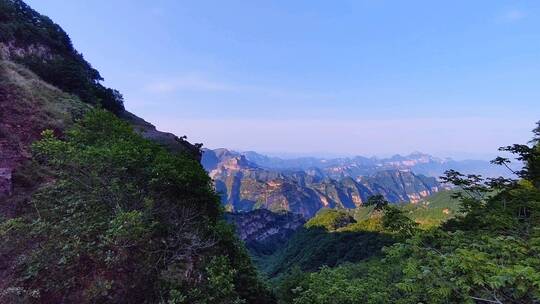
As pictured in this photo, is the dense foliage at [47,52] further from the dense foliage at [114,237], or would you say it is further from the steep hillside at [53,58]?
the dense foliage at [114,237]

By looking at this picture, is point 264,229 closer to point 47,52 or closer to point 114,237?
point 47,52

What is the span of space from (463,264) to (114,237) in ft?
30.2

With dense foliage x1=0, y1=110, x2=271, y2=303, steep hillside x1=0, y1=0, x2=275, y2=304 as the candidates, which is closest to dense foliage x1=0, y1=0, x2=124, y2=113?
steep hillside x1=0, y1=0, x2=275, y2=304

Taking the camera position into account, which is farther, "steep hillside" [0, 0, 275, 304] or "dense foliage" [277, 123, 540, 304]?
"steep hillside" [0, 0, 275, 304]

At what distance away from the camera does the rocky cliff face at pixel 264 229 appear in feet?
563

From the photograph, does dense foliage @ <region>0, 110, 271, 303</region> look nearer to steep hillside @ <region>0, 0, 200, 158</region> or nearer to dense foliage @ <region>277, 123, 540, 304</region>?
dense foliage @ <region>277, 123, 540, 304</region>

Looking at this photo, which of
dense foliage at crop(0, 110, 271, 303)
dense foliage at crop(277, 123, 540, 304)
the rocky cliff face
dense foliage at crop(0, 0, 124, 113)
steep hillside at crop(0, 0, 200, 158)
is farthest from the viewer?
the rocky cliff face

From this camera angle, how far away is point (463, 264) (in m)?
6.54

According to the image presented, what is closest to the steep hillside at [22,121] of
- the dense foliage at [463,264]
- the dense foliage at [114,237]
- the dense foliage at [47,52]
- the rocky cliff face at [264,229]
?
the dense foliage at [114,237]

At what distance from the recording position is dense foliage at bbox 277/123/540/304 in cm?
633

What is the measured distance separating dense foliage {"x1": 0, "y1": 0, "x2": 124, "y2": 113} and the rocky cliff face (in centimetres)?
13028

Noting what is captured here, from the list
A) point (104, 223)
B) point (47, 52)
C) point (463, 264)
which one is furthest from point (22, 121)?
point (47, 52)

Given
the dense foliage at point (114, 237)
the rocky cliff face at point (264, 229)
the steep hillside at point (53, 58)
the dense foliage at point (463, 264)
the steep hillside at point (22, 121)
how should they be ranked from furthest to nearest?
the rocky cliff face at point (264, 229) < the steep hillside at point (53, 58) < the steep hillside at point (22, 121) < the dense foliage at point (114, 237) < the dense foliage at point (463, 264)

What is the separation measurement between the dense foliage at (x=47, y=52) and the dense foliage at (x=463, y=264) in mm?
22744
